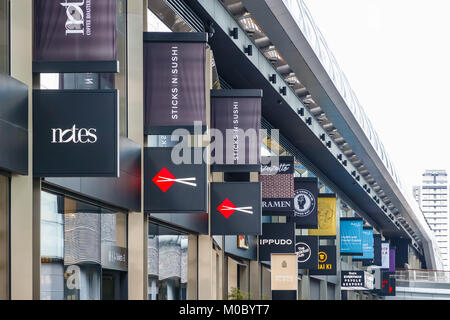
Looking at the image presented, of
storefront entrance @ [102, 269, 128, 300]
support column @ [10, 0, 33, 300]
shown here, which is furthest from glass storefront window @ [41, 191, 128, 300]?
support column @ [10, 0, 33, 300]

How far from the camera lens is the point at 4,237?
8.30 m

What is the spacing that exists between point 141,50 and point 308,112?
16.9m

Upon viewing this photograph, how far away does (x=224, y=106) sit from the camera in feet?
54.9

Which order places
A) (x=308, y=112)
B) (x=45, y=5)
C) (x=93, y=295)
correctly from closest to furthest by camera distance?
(x=45, y=5)
(x=93, y=295)
(x=308, y=112)

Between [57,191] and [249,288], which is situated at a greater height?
[57,191]

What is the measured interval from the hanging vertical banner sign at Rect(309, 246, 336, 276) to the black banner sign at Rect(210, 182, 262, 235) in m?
14.1

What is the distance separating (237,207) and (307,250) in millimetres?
12150

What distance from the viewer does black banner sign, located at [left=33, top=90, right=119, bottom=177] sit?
8859 millimetres

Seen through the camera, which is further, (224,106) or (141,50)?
(224,106)

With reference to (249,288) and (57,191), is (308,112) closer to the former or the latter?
(249,288)

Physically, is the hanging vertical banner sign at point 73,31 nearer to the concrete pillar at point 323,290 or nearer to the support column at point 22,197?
the support column at point 22,197

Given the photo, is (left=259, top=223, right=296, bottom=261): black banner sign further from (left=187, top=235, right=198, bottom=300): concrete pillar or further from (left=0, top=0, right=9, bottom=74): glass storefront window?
(left=0, top=0, right=9, bottom=74): glass storefront window

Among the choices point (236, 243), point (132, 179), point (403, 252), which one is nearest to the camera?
point (132, 179)

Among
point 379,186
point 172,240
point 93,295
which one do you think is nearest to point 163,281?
point 172,240
